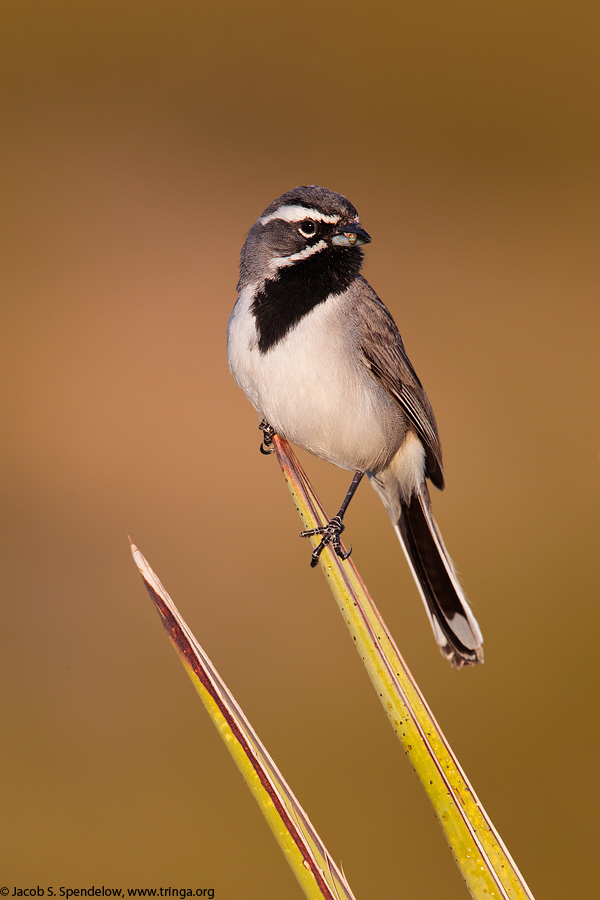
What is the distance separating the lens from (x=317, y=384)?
2590 millimetres

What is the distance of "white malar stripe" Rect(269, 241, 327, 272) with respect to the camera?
256cm

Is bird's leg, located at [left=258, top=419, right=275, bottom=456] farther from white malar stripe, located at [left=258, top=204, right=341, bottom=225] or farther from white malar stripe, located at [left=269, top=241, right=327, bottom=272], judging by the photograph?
white malar stripe, located at [left=258, top=204, right=341, bottom=225]

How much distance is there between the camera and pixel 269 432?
2.96 metres

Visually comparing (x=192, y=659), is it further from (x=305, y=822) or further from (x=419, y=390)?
(x=419, y=390)

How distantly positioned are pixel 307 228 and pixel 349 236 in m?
0.16

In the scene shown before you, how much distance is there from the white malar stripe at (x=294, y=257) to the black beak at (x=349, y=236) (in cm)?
5

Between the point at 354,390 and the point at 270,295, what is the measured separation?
0.45 meters

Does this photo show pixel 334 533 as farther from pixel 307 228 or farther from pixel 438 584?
pixel 307 228

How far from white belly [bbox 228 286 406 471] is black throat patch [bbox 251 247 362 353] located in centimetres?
3

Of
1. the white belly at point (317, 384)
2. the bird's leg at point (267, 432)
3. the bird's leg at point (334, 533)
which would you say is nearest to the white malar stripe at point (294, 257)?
the white belly at point (317, 384)

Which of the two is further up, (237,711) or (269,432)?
(269,432)

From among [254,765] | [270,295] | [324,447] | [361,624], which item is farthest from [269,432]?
[254,765]

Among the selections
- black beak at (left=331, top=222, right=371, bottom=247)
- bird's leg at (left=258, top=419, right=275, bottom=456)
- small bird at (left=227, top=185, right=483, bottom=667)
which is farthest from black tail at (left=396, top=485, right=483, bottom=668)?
black beak at (left=331, top=222, right=371, bottom=247)

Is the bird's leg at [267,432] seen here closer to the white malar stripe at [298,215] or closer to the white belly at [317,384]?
the white belly at [317,384]
